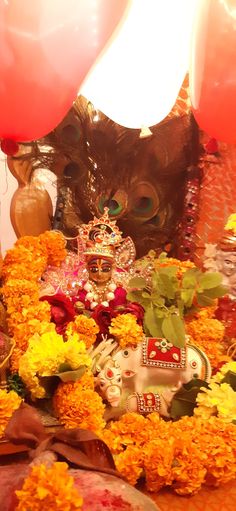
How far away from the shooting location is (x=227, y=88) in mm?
969

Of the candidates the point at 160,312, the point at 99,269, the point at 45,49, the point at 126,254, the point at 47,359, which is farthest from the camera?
the point at 126,254

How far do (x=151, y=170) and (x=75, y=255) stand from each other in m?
0.35

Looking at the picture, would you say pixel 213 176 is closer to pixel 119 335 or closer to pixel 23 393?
pixel 119 335

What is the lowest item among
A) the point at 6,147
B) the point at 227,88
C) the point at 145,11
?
the point at 6,147

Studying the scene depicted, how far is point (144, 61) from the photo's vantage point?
110 centimetres

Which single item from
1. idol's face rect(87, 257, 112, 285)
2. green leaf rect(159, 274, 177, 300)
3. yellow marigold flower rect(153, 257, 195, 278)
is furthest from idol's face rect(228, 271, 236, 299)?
idol's face rect(87, 257, 112, 285)

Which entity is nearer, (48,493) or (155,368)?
(48,493)

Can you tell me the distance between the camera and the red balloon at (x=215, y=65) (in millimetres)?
926

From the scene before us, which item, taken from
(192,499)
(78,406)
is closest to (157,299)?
(78,406)

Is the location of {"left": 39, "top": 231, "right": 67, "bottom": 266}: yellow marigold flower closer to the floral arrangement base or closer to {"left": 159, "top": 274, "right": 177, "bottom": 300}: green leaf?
{"left": 159, "top": 274, "right": 177, "bottom": 300}: green leaf

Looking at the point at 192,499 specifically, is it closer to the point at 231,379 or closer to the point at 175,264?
the point at 231,379

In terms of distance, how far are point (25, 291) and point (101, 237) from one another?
0.28 metres

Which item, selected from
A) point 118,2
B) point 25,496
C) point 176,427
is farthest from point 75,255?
point 25,496

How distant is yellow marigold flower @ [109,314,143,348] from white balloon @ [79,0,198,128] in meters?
0.47
